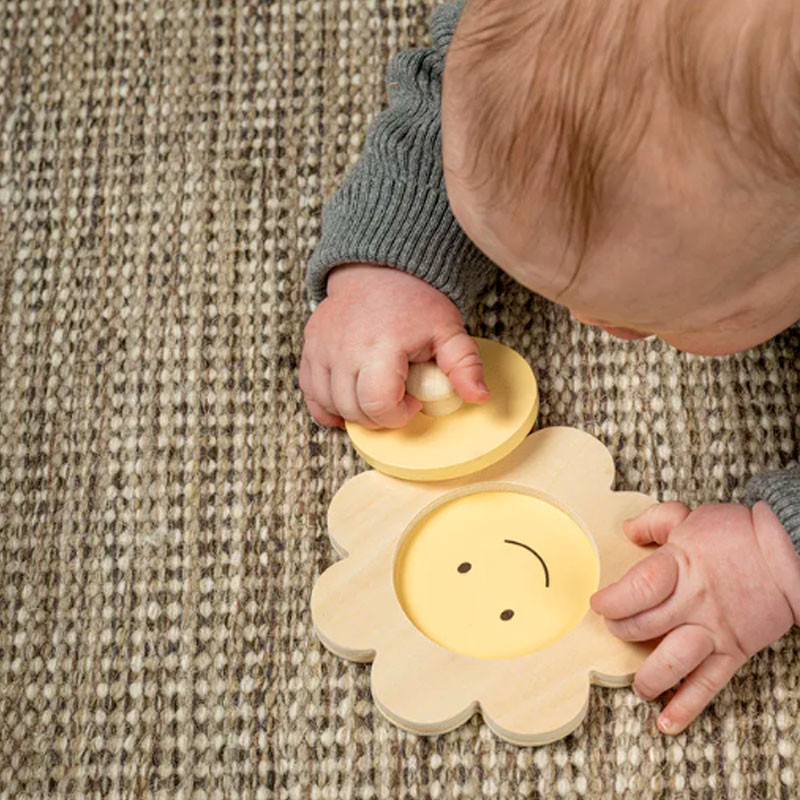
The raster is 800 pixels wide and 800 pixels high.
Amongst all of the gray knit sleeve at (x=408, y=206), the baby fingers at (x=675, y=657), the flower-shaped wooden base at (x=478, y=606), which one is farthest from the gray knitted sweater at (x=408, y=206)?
the baby fingers at (x=675, y=657)

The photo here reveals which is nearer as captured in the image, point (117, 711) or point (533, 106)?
point (533, 106)

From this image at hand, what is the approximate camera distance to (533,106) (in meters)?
0.35

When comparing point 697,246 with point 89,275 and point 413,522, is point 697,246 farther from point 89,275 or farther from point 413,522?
point 89,275

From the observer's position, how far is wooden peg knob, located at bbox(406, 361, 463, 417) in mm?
524

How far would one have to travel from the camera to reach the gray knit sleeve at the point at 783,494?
18.1 inches

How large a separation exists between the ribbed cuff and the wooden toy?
0.06 m

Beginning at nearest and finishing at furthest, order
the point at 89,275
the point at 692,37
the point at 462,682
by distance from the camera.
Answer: the point at 692,37 < the point at 462,682 < the point at 89,275

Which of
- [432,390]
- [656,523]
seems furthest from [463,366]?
[656,523]

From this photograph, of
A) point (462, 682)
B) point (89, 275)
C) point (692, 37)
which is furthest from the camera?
point (89, 275)

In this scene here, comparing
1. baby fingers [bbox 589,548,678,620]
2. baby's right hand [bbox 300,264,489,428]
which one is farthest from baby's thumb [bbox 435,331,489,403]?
baby fingers [bbox 589,548,678,620]

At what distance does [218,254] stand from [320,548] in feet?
0.63

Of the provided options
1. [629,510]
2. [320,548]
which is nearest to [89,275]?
[320,548]

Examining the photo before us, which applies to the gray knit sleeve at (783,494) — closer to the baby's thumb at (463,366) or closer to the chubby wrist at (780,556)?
the chubby wrist at (780,556)

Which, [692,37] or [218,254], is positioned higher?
[692,37]
